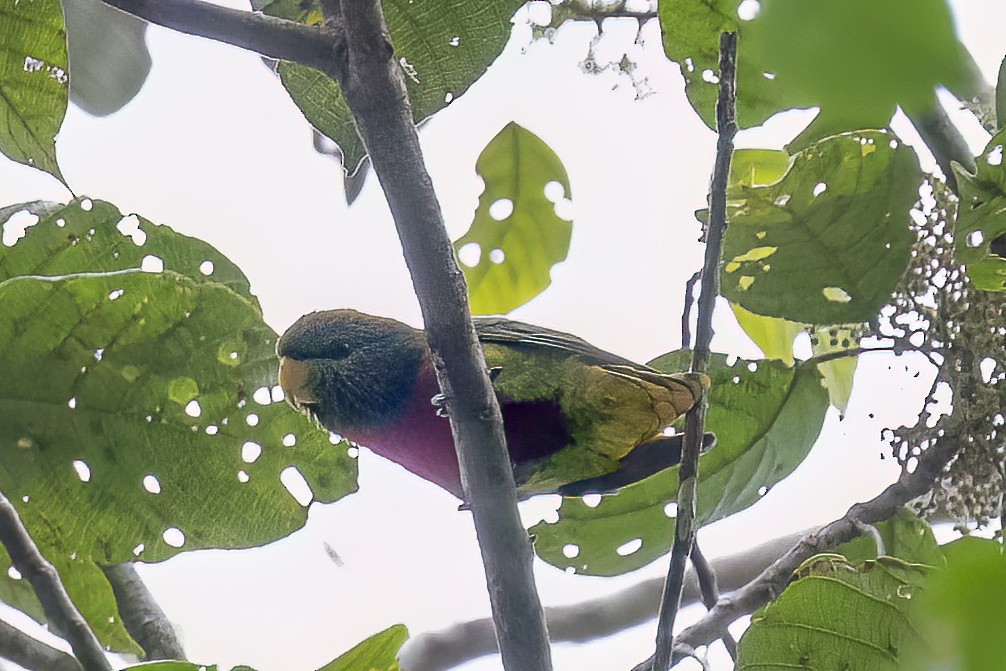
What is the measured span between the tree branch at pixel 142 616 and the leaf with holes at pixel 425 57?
628mm

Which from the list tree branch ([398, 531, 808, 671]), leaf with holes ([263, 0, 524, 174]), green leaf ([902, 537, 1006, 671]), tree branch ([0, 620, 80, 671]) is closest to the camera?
green leaf ([902, 537, 1006, 671])

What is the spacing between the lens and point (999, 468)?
1.10 metres

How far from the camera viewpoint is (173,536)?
47.0 inches

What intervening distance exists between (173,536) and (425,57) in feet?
2.18

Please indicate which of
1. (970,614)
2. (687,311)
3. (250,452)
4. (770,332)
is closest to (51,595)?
(250,452)

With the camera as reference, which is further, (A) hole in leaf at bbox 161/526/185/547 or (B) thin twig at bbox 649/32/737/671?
(A) hole in leaf at bbox 161/526/185/547

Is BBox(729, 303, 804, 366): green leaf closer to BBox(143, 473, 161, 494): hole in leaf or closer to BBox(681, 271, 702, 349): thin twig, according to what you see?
BBox(681, 271, 702, 349): thin twig

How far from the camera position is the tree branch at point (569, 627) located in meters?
1.74

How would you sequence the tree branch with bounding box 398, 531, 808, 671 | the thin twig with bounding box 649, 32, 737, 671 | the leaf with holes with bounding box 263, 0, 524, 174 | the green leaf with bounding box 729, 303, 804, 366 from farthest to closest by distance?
the tree branch with bounding box 398, 531, 808, 671, the green leaf with bounding box 729, 303, 804, 366, the leaf with holes with bounding box 263, 0, 524, 174, the thin twig with bounding box 649, 32, 737, 671

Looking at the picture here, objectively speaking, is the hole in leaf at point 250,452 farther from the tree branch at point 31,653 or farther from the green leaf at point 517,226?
the green leaf at point 517,226

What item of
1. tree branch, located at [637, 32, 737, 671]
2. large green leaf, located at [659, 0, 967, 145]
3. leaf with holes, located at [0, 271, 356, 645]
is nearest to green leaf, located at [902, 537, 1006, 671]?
large green leaf, located at [659, 0, 967, 145]

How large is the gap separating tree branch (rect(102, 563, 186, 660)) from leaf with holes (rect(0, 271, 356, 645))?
134mm

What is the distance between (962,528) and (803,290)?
346 mm

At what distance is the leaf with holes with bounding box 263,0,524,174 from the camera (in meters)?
1.18
